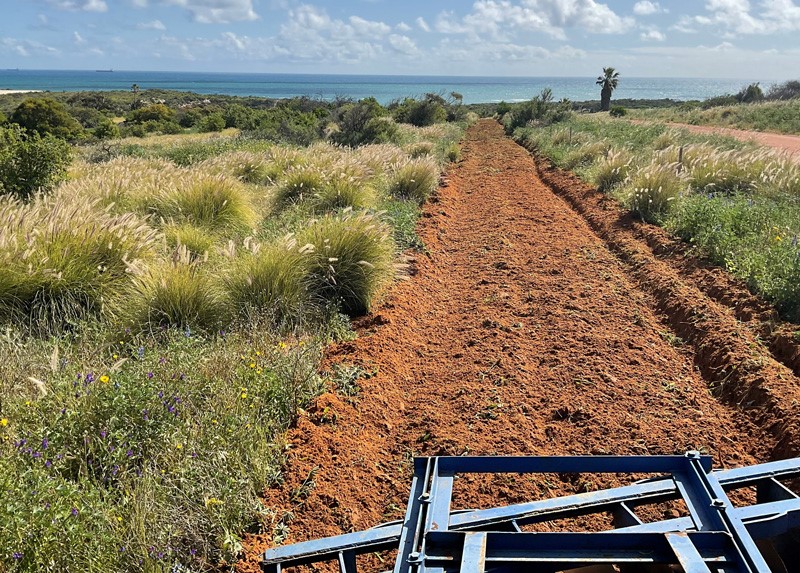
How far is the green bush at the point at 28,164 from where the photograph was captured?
10617mm

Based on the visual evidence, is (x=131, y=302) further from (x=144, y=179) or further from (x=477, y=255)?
(x=144, y=179)

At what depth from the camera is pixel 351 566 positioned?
243 cm

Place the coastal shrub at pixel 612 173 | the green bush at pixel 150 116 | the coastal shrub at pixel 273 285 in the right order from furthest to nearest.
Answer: the green bush at pixel 150 116 < the coastal shrub at pixel 612 173 < the coastal shrub at pixel 273 285

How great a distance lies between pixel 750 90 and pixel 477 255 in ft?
233

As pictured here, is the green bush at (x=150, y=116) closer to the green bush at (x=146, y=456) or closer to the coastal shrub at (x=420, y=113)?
the coastal shrub at (x=420, y=113)

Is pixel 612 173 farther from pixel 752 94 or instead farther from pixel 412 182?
pixel 752 94

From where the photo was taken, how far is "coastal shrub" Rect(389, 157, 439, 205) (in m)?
12.4

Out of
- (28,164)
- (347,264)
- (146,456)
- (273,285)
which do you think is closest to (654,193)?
(347,264)

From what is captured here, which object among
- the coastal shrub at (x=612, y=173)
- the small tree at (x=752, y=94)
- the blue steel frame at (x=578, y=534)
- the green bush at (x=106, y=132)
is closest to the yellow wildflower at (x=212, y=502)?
the blue steel frame at (x=578, y=534)

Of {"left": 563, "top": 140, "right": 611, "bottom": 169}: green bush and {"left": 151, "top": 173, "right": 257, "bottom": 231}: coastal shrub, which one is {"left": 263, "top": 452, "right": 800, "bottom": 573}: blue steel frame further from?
{"left": 563, "top": 140, "right": 611, "bottom": 169}: green bush

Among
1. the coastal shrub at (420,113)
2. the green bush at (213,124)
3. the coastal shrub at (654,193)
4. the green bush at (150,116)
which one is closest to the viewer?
the coastal shrub at (654,193)

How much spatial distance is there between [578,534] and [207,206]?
8.71m

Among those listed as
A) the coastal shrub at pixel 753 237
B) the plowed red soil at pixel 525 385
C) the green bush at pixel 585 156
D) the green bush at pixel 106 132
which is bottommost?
the green bush at pixel 106 132

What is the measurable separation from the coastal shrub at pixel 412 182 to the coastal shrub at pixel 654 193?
13.8ft
